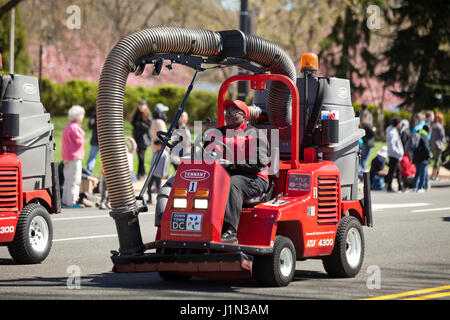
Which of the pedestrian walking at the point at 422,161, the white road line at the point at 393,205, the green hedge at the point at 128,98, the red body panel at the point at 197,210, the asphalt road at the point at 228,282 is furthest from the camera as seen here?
the green hedge at the point at 128,98

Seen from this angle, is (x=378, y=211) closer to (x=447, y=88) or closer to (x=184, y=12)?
(x=447, y=88)

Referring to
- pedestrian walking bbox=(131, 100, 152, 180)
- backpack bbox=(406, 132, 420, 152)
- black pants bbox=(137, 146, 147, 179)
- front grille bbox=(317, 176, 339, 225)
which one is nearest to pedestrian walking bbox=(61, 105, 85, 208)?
pedestrian walking bbox=(131, 100, 152, 180)

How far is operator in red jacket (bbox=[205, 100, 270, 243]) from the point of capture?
9.72 m

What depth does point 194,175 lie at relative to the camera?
9.73m

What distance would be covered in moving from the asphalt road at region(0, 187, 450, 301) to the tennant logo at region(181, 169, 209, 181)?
3.53 feet

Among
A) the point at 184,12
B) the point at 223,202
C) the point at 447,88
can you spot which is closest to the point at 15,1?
the point at 223,202

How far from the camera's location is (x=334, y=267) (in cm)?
1073

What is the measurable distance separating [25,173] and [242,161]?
3271 mm

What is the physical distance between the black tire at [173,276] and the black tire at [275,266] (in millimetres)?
1002

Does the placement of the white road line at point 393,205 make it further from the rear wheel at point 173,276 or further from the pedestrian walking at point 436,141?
the rear wheel at point 173,276

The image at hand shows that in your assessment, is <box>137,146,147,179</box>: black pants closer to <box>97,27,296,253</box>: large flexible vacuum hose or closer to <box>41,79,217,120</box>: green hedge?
<box>97,27,296,253</box>: large flexible vacuum hose

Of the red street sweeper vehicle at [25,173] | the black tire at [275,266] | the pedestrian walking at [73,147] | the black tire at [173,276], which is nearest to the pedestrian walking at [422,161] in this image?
the pedestrian walking at [73,147]

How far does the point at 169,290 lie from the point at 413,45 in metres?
29.7

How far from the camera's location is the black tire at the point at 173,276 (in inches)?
402
